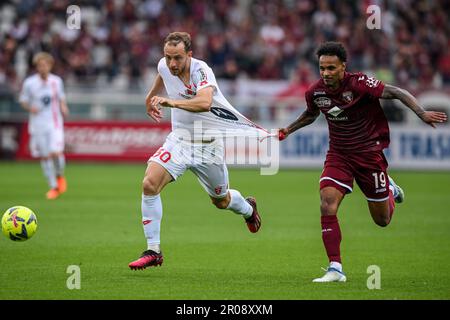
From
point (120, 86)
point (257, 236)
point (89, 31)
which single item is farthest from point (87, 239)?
point (89, 31)

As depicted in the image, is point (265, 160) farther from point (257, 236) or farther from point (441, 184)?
point (257, 236)

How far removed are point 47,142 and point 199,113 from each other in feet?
32.6

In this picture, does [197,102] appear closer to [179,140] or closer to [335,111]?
[179,140]

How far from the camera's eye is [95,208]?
54.7ft

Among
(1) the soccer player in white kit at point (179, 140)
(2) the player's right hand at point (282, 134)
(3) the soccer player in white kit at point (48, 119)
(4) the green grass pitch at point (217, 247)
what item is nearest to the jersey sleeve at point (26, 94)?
(3) the soccer player in white kit at point (48, 119)

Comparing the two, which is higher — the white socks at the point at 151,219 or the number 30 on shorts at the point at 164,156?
the number 30 on shorts at the point at 164,156

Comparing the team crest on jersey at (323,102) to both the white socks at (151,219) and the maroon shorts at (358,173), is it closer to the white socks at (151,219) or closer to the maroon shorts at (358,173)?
the maroon shorts at (358,173)

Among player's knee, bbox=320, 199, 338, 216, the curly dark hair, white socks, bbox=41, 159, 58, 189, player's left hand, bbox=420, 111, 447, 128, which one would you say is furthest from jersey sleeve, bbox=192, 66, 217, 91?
white socks, bbox=41, 159, 58, 189

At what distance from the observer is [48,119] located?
1955 cm

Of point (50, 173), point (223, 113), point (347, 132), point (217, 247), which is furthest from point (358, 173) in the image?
point (50, 173)

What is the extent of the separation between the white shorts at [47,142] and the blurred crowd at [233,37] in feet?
32.5

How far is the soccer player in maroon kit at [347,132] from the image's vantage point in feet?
30.4

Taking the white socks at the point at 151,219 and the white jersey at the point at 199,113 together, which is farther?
the white jersey at the point at 199,113
